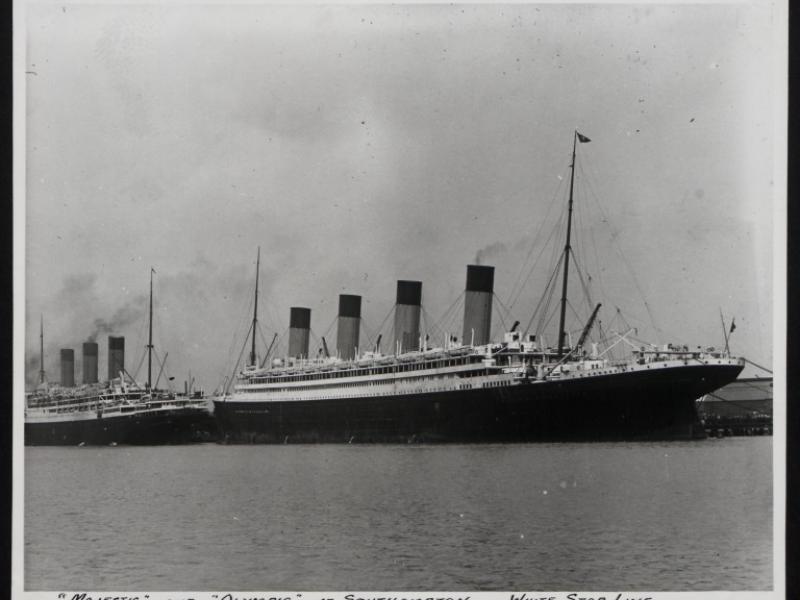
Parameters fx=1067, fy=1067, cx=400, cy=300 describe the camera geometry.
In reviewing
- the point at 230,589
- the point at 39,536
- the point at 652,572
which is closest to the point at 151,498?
the point at 39,536

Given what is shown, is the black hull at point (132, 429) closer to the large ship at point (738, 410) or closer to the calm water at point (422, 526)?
the calm water at point (422, 526)

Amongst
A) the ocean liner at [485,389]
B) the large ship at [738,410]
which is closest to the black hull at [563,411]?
the ocean liner at [485,389]

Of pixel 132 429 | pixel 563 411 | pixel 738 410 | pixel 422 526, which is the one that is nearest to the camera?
pixel 422 526

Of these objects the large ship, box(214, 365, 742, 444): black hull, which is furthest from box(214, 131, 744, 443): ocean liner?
the large ship

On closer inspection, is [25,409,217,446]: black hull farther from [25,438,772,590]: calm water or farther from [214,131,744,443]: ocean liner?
Answer: [25,438,772,590]: calm water

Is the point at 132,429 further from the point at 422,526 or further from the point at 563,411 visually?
the point at 422,526

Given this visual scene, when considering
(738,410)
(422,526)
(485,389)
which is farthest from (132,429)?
(422,526)
